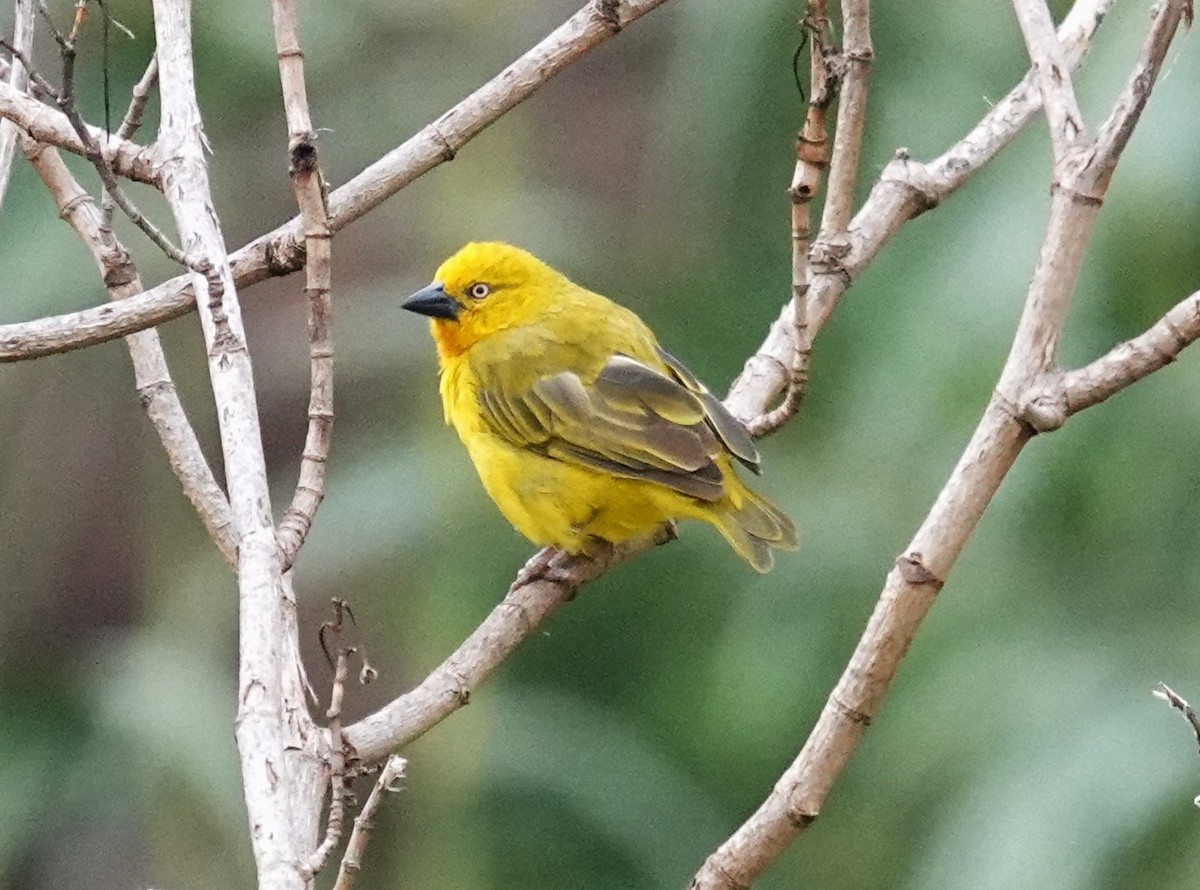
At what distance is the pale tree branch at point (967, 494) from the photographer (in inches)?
83.0

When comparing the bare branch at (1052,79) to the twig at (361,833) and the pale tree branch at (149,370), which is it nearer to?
the twig at (361,833)

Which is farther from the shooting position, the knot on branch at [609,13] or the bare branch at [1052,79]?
the knot on branch at [609,13]

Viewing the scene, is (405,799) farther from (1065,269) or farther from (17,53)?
(1065,269)

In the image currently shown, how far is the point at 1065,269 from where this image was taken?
2119 mm

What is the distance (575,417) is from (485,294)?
624mm

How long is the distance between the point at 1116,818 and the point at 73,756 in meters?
3.17

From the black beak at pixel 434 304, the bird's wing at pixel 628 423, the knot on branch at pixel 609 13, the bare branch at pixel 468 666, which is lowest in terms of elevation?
the bare branch at pixel 468 666

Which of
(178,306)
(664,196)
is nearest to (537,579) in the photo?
(178,306)

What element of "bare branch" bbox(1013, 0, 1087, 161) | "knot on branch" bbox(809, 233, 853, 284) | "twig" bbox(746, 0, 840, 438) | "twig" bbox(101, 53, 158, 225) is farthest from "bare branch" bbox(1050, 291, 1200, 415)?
"twig" bbox(101, 53, 158, 225)

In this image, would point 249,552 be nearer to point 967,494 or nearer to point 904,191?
point 967,494

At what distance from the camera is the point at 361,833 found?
2008 mm

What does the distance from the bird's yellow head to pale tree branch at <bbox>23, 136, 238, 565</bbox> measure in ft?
4.83

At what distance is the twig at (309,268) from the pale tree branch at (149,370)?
0.24 metres

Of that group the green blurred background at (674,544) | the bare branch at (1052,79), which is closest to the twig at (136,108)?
the bare branch at (1052,79)
